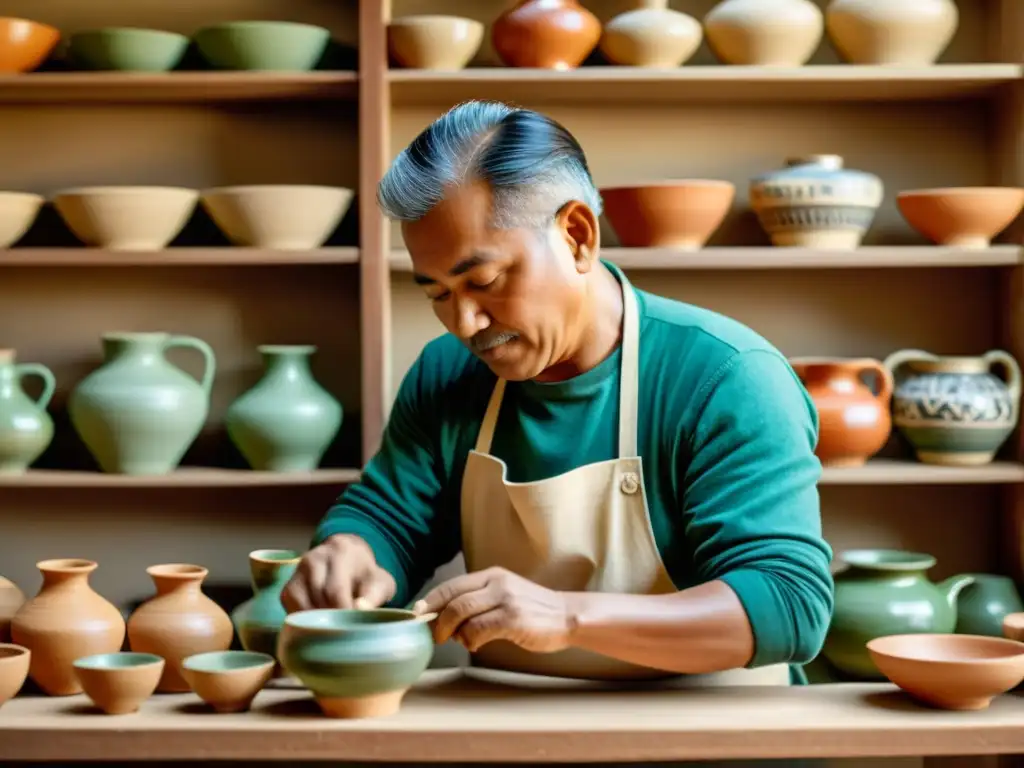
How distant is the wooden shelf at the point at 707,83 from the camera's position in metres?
2.82

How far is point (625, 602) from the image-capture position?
158 cm

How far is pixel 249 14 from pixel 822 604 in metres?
2.30

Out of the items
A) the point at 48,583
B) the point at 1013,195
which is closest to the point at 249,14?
the point at 48,583

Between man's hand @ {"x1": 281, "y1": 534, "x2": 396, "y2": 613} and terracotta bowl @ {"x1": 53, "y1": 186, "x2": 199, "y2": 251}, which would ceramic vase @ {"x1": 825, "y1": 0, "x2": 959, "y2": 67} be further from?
man's hand @ {"x1": 281, "y1": 534, "x2": 396, "y2": 613}

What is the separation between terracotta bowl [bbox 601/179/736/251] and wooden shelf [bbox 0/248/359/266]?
2.07 ft

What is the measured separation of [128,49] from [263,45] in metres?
0.32

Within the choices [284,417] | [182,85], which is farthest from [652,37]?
[284,417]

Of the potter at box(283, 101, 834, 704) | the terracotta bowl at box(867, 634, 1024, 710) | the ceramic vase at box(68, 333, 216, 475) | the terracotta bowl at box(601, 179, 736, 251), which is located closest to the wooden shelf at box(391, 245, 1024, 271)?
the terracotta bowl at box(601, 179, 736, 251)

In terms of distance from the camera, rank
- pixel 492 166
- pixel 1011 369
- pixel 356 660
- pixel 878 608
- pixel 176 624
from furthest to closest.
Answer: pixel 1011 369 → pixel 878 608 → pixel 176 624 → pixel 492 166 → pixel 356 660

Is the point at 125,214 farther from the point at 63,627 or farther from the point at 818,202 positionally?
the point at 818,202

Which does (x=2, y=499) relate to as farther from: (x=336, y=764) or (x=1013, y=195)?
(x=1013, y=195)

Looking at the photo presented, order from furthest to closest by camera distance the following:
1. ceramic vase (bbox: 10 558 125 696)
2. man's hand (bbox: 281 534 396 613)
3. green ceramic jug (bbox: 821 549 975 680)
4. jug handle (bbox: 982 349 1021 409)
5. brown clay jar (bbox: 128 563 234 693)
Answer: jug handle (bbox: 982 349 1021 409) < green ceramic jug (bbox: 821 549 975 680) < brown clay jar (bbox: 128 563 234 693) < ceramic vase (bbox: 10 558 125 696) < man's hand (bbox: 281 534 396 613)

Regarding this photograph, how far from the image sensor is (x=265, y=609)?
88.7 inches

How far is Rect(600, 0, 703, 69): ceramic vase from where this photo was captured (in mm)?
2834
